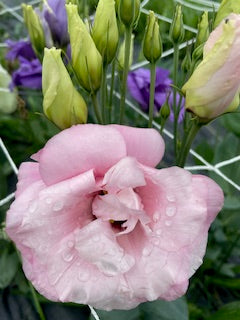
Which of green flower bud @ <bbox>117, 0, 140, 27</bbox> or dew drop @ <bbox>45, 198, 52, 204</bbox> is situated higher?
green flower bud @ <bbox>117, 0, 140, 27</bbox>

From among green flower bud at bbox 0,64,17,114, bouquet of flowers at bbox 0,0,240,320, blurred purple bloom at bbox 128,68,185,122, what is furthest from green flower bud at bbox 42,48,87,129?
green flower bud at bbox 0,64,17,114

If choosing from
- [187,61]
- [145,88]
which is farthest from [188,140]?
[145,88]

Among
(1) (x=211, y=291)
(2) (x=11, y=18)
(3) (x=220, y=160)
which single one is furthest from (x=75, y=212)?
(2) (x=11, y=18)

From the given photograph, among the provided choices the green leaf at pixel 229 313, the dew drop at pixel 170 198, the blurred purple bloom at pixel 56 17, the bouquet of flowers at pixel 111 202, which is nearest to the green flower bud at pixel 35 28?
the blurred purple bloom at pixel 56 17

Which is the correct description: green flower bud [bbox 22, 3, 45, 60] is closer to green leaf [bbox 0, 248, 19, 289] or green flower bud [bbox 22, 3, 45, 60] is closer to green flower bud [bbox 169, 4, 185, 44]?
green flower bud [bbox 169, 4, 185, 44]

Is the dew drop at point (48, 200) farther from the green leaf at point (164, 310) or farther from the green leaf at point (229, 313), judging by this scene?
the green leaf at point (229, 313)

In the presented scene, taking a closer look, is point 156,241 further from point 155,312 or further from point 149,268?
point 155,312
